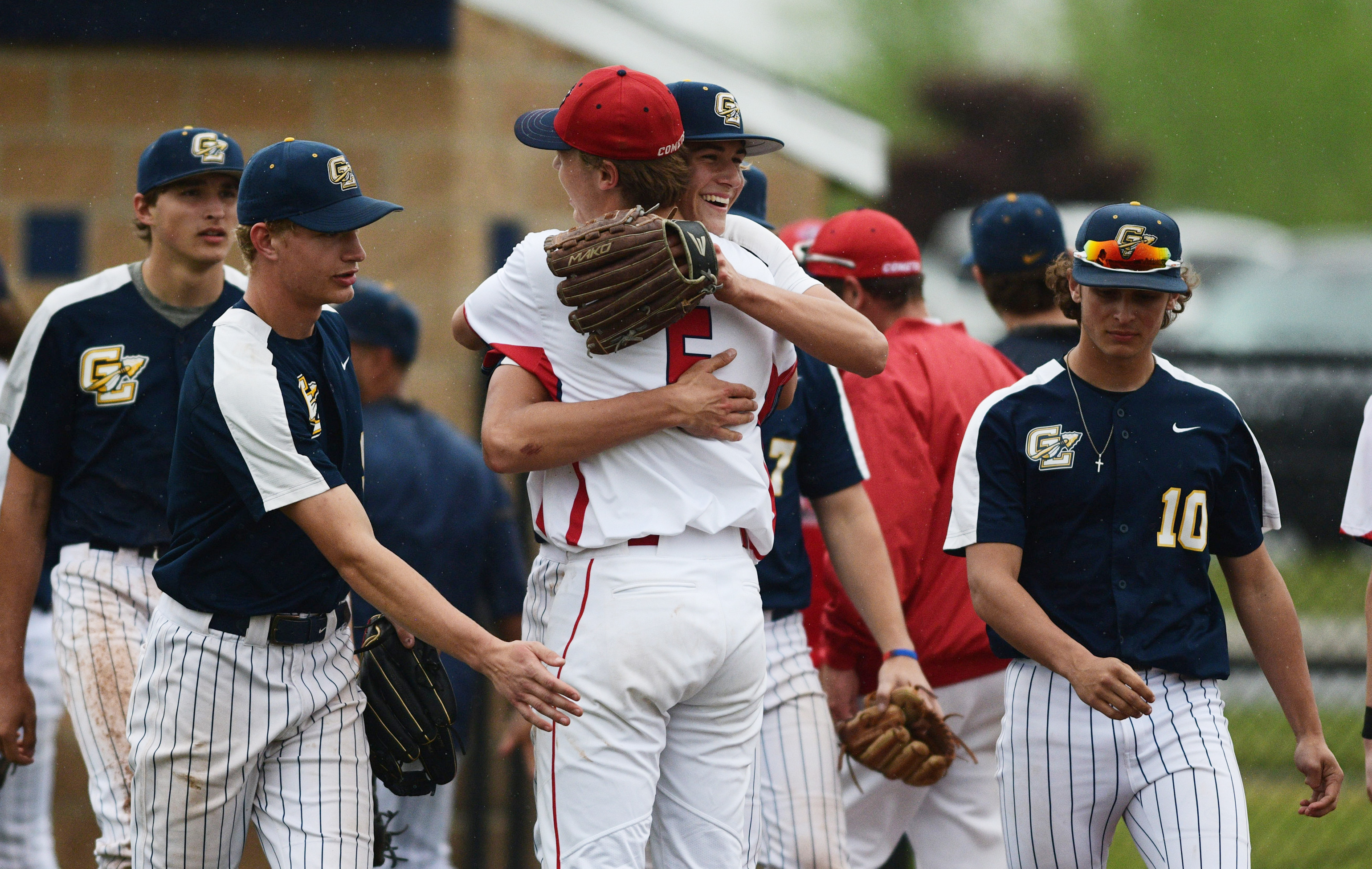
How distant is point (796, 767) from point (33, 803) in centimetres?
279

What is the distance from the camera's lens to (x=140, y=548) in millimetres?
4152

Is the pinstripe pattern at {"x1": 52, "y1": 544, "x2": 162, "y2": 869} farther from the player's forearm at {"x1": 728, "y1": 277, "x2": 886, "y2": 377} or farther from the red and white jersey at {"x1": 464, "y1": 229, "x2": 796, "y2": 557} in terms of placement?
the player's forearm at {"x1": 728, "y1": 277, "x2": 886, "y2": 377}

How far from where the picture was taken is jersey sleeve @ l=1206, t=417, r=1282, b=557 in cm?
357

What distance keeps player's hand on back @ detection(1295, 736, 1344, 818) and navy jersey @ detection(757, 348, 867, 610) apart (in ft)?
4.26

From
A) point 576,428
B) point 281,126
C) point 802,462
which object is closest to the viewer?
point 576,428

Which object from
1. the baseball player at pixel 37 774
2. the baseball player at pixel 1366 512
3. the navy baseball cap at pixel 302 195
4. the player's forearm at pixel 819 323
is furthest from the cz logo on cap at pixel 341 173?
the baseball player at pixel 1366 512

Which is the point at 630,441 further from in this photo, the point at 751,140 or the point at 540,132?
the point at 751,140

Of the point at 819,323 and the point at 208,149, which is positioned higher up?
the point at 208,149

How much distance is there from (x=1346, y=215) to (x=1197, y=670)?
89.6 feet

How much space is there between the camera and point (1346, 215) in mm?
28203

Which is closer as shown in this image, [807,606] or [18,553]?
[18,553]

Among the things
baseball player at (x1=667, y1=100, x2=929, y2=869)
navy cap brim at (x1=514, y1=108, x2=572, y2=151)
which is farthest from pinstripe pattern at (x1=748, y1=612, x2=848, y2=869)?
navy cap brim at (x1=514, y1=108, x2=572, y2=151)

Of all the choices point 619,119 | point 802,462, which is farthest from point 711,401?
point 802,462

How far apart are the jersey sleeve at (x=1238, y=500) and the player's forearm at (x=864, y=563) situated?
0.88m
